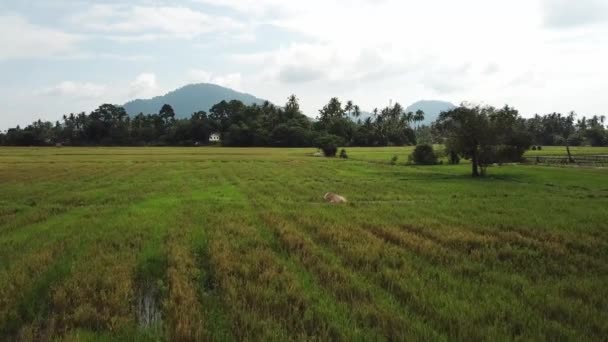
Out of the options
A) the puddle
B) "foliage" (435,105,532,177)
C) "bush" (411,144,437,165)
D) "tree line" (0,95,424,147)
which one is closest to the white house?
Result: "tree line" (0,95,424,147)

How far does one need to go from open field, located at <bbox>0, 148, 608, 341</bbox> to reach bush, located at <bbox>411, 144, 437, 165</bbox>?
48505 mm

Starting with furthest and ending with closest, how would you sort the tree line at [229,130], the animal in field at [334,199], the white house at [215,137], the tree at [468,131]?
the white house at [215,137] < the tree line at [229,130] < the tree at [468,131] < the animal in field at [334,199]

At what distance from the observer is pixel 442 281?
9.99m

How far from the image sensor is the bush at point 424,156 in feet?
232

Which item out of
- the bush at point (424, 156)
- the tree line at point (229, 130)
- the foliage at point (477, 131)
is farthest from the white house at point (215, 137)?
the foliage at point (477, 131)

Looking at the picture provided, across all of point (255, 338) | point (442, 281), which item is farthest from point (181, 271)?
point (442, 281)

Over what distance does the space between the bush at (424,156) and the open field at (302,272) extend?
48505 mm

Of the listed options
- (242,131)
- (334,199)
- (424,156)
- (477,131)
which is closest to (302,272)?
(334,199)

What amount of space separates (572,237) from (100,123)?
152644 millimetres

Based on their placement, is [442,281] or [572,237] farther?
[572,237]

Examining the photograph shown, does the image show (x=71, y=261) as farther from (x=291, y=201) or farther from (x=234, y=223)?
(x=291, y=201)

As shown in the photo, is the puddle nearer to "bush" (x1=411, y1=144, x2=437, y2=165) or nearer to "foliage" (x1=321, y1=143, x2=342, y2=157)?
"bush" (x1=411, y1=144, x2=437, y2=165)

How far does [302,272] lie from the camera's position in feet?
35.1

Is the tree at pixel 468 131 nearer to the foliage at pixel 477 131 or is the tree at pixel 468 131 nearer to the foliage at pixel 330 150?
the foliage at pixel 477 131
